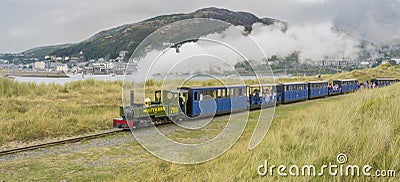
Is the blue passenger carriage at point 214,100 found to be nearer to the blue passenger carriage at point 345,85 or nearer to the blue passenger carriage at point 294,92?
the blue passenger carriage at point 294,92

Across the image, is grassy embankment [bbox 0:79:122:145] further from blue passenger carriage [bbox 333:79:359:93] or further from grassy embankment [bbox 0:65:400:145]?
blue passenger carriage [bbox 333:79:359:93]

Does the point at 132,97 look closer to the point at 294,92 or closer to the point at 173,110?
the point at 173,110

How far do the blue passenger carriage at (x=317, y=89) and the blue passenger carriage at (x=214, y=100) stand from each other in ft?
42.7

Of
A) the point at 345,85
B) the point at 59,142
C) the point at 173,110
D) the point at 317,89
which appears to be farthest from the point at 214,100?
the point at 345,85

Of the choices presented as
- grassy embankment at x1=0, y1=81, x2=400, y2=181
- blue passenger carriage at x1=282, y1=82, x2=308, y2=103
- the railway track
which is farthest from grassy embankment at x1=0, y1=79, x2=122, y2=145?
blue passenger carriage at x1=282, y1=82, x2=308, y2=103

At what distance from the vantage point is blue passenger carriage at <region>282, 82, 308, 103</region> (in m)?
24.5

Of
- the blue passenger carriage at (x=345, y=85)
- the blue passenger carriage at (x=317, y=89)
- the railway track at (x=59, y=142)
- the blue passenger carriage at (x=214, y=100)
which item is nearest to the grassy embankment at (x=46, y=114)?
the blue passenger carriage at (x=214, y=100)

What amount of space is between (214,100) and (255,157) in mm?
9976

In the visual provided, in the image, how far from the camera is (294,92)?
1027 inches

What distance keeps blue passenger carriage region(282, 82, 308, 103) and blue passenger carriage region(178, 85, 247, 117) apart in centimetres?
724

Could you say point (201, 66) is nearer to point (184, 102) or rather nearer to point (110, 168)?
point (110, 168)

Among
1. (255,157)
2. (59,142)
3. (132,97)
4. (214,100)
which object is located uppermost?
(132,97)

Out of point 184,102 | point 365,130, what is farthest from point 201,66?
point 184,102

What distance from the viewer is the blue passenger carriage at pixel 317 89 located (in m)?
29.2
